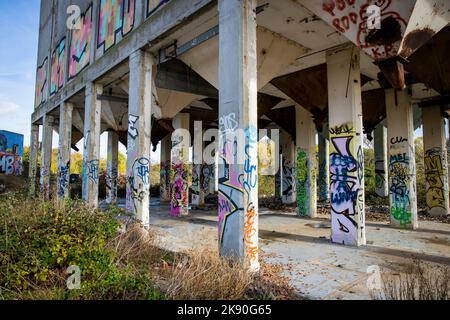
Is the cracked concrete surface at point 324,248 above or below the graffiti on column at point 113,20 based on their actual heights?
below

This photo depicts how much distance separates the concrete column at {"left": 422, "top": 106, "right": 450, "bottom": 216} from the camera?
41.5 ft

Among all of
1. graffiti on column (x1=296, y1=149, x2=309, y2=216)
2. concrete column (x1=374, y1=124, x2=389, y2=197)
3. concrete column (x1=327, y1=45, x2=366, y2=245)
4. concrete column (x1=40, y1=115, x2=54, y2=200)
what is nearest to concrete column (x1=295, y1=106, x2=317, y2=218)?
graffiti on column (x1=296, y1=149, x2=309, y2=216)

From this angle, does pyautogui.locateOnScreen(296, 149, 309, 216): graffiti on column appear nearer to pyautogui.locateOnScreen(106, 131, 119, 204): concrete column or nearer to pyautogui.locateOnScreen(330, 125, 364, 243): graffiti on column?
pyautogui.locateOnScreen(330, 125, 364, 243): graffiti on column

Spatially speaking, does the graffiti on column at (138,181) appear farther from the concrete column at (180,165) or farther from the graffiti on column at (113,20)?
the concrete column at (180,165)

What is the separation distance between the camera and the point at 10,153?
2641 cm

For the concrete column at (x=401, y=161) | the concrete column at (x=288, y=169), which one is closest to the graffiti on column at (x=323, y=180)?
the concrete column at (x=288, y=169)

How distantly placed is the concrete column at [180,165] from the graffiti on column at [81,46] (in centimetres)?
467

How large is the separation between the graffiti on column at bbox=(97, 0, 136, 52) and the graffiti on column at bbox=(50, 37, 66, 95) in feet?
16.5

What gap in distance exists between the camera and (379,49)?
5215 mm

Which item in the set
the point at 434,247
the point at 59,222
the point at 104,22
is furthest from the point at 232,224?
the point at 104,22

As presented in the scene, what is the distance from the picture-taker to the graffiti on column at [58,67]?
15820 mm

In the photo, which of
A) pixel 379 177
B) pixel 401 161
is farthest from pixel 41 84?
pixel 379 177

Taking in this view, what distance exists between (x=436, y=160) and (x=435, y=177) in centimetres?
75
